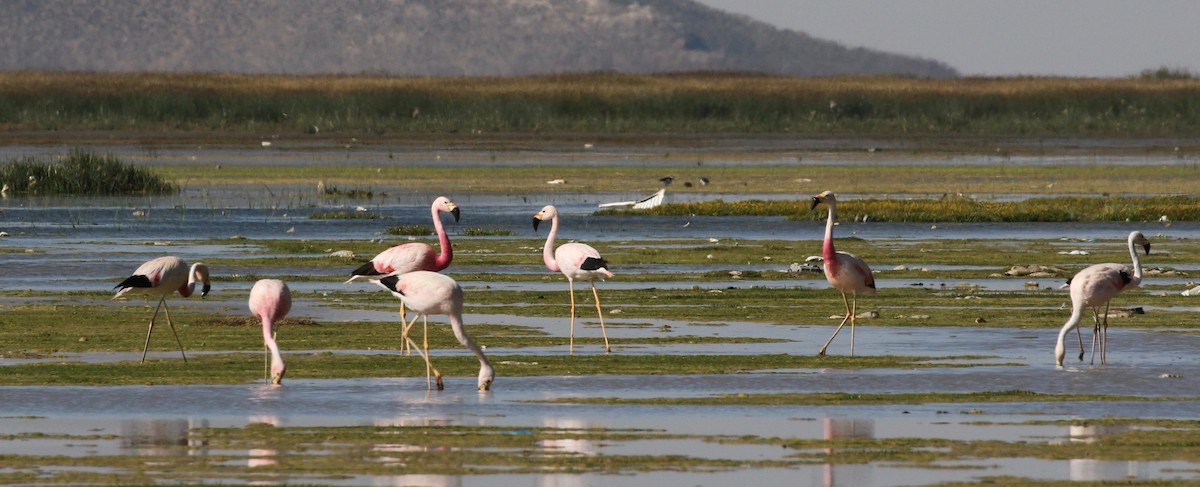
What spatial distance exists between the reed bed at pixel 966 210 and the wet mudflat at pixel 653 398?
8.94m

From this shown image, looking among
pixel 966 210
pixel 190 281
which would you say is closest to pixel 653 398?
pixel 190 281

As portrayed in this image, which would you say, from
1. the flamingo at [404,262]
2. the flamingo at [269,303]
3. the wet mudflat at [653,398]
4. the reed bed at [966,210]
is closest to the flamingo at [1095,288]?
the wet mudflat at [653,398]

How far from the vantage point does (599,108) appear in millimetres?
87938

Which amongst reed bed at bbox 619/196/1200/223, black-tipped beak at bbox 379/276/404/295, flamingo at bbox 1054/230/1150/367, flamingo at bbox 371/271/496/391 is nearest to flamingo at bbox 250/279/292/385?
black-tipped beak at bbox 379/276/404/295

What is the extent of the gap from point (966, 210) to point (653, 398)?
24470 mm

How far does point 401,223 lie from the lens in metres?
39.0

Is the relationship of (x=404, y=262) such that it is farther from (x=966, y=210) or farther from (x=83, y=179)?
(x=83, y=179)

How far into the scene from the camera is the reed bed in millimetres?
39219

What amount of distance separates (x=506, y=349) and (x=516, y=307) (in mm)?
4368

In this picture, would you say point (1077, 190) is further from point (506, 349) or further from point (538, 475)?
point (538, 475)

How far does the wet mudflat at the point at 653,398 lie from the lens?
12836 mm

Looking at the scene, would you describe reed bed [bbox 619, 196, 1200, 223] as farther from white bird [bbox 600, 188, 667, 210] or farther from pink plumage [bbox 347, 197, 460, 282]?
pink plumage [bbox 347, 197, 460, 282]

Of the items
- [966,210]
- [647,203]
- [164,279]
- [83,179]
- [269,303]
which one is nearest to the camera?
[269,303]

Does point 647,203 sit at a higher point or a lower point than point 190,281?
lower
